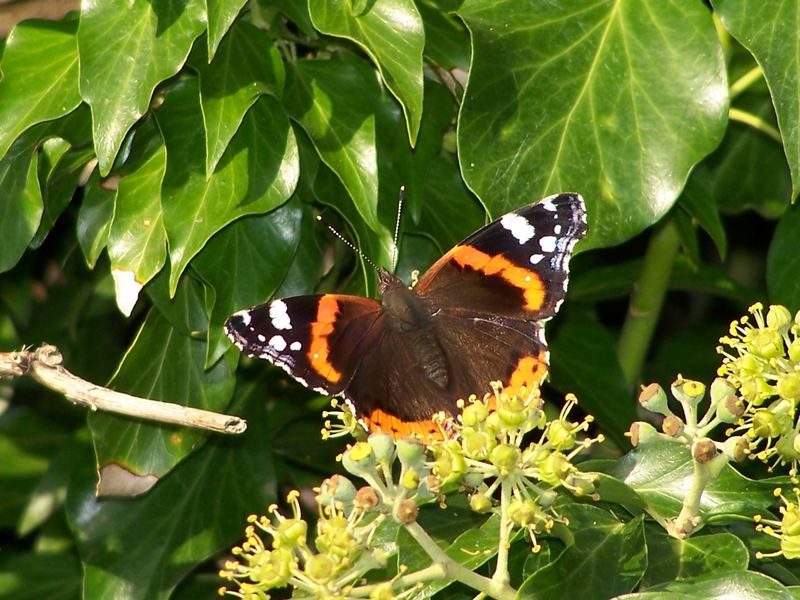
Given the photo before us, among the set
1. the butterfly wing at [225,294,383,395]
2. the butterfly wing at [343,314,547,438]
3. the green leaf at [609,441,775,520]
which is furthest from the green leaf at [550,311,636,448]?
the green leaf at [609,441,775,520]

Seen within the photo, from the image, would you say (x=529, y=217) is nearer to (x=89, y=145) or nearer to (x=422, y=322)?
(x=422, y=322)

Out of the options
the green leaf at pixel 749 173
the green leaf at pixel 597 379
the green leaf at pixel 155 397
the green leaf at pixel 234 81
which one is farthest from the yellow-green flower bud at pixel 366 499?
the green leaf at pixel 749 173

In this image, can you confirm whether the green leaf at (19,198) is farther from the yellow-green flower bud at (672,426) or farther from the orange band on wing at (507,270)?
the yellow-green flower bud at (672,426)

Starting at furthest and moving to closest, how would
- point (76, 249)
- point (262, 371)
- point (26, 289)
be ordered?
point (26, 289), point (76, 249), point (262, 371)

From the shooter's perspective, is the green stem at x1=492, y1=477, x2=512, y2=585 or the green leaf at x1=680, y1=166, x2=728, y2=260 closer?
the green stem at x1=492, y1=477, x2=512, y2=585

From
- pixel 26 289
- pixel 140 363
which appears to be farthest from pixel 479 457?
pixel 26 289

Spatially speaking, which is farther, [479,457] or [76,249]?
[76,249]

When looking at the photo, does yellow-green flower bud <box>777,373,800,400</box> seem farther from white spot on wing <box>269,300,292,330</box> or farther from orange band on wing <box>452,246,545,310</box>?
white spot on wing <box>269,300,292,330</box>
